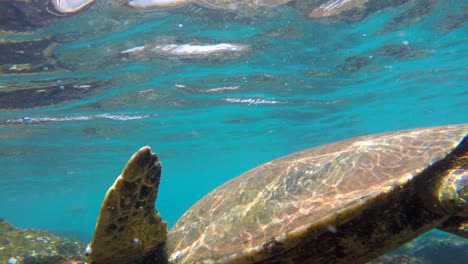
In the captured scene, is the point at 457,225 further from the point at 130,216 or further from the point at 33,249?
the point at 33,249

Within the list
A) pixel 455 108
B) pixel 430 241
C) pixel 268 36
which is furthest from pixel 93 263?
pixel 455 108

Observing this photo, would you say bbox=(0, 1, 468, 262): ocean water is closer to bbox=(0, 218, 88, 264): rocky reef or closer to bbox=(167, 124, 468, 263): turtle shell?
bbox=(0, 218, 88, 264): rocky reef

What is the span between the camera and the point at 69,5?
8016 millimetres

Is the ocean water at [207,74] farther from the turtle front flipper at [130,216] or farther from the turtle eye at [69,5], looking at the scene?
the turtle front flipper at [130,216]

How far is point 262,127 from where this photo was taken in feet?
88.1

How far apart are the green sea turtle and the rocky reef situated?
10.5 ft

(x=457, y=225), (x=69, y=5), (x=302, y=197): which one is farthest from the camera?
(x=69, y=5)

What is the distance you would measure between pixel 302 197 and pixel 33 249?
702 cm

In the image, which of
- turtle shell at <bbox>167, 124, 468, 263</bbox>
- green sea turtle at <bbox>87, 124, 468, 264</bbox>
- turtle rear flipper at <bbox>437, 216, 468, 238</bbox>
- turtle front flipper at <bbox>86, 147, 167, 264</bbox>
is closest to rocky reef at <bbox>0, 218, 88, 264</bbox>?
turtle front flipper at <bbox>86, 147, 167, 264</bbox>

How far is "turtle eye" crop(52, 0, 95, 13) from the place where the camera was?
7.87m

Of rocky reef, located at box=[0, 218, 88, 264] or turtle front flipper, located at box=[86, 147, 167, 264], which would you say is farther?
rocky reef, located at box=[0, 218, 88, 264]

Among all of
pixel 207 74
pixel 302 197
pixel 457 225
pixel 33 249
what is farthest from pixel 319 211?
pixel 207 74

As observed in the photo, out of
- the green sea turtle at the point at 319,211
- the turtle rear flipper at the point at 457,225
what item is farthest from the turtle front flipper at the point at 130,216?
the turtle rear flipper at the point at 457,225

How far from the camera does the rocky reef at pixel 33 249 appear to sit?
615 centimetres
